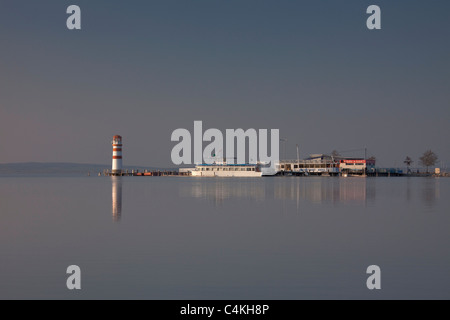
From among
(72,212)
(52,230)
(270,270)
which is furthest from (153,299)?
(72,212)

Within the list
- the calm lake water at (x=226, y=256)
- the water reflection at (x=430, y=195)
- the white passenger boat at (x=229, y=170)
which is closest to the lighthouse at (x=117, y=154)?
the white passenger boat at (x=229, y=170)

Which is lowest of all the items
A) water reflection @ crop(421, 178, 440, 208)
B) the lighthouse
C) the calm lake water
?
water reflection @ crop(421, 178, 440, 208)

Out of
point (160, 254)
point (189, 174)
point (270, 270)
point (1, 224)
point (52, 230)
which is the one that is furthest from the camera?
point (189, 174)

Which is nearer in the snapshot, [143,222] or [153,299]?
[153,299]

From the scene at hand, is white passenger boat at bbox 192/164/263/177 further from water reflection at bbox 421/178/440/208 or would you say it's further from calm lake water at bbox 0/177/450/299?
calm lake water at bbox 0/177/450/299

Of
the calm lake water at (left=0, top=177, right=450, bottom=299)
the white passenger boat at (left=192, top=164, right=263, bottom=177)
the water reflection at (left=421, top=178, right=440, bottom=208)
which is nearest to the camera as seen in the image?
the calm lake water at (left=0, top=177, right=450, bottom=299)

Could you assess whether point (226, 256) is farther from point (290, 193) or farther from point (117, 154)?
point (117, 154)

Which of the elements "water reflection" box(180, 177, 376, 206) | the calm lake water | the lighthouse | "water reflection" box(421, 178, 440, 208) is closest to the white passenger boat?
the lighthouse

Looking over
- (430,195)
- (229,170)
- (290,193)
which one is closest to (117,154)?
(229,170)

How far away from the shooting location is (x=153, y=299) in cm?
750

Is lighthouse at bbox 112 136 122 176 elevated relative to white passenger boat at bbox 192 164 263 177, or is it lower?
elevated

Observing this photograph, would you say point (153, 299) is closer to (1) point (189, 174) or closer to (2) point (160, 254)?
(2) point (160, 254)
